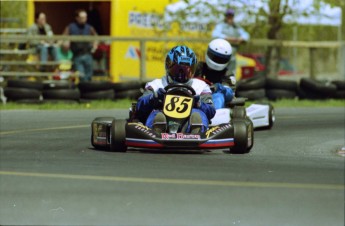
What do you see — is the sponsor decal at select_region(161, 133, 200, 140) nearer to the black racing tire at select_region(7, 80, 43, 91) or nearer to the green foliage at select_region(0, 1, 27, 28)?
the black racing tire at select_region(7, 80, 43, 91)

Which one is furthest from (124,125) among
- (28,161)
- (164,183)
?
(164,183)

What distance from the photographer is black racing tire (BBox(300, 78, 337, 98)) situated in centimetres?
1898

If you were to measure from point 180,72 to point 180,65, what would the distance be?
9cm

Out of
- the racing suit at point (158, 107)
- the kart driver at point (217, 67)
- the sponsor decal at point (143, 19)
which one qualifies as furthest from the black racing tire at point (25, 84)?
the racing suit at point (158, 107)

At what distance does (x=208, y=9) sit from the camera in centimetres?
2080

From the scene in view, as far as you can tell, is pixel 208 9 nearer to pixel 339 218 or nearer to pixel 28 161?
pixel 28 161

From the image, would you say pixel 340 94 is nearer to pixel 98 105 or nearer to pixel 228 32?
pixel 228 32

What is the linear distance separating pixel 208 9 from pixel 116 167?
1225 centimetres

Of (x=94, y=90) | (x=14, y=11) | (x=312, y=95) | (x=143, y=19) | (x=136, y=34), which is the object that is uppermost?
(x=14, y=11)

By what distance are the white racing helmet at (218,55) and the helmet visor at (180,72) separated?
1.79 meters

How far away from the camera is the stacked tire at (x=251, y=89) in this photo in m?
18.1

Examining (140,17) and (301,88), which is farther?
(140,17)

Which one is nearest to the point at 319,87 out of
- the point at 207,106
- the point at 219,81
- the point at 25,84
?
the point at 25,84

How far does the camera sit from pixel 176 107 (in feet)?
33.6
